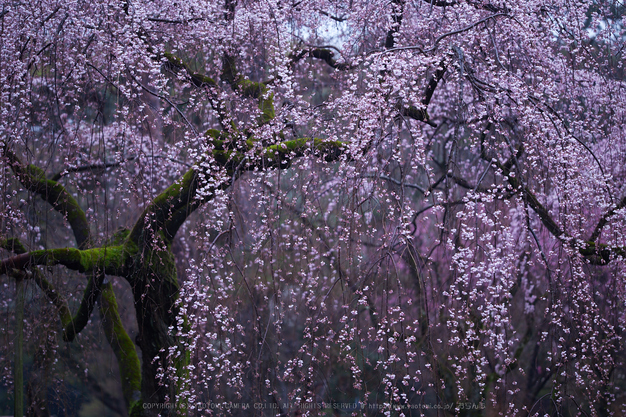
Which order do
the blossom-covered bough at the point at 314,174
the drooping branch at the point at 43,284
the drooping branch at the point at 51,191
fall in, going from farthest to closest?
the drooping branch at the point at 51,191 → the drooping branch at the point at 43,284 → the blossom-covered bough at the point at 314,174

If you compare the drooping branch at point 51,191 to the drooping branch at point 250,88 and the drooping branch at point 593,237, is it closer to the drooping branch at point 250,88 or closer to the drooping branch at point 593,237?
the drooping branch at point 250,88

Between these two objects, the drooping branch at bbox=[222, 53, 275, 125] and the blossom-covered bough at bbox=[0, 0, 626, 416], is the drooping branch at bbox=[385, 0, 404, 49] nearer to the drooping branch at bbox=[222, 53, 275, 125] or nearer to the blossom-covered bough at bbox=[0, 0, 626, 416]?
the blossom-covered bough at bbox=[0, 0, 626, 416]

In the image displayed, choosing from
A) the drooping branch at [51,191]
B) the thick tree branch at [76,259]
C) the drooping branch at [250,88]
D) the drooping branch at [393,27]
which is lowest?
the thick tree branch at [76,259]

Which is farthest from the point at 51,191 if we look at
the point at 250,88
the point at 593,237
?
the point at 593,237

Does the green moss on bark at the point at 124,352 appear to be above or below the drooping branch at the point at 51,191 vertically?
below

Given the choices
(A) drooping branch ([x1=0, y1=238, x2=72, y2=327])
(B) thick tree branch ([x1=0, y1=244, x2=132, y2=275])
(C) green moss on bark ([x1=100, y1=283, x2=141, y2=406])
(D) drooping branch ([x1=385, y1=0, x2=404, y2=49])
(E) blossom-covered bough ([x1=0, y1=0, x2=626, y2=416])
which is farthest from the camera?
(D) drooping branch ([x1=385, y1=0, x2=404, y2=49])

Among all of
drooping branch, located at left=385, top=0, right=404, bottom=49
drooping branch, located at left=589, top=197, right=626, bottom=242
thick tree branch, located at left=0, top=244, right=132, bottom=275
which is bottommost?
thick tree branch, located at left=0, top=244, right=132, bottom=275

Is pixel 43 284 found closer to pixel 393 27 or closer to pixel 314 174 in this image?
pixel 314 174

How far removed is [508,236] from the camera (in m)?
3.07

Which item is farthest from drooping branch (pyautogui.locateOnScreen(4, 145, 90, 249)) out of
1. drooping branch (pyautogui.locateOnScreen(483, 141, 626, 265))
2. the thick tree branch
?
drooping branch (pyautogui.locateOnScreen(483, 141, 626, 265))

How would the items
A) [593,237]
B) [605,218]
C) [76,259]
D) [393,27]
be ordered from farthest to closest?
1. [393,27]
2. [593,237]
3. [605,218]
4. [76,259]

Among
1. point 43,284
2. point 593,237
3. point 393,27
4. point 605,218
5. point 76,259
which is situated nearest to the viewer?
point 76,259

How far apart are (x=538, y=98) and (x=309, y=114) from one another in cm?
150

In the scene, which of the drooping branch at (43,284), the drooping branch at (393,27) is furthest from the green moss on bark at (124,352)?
the drooping branch at (393,27)
